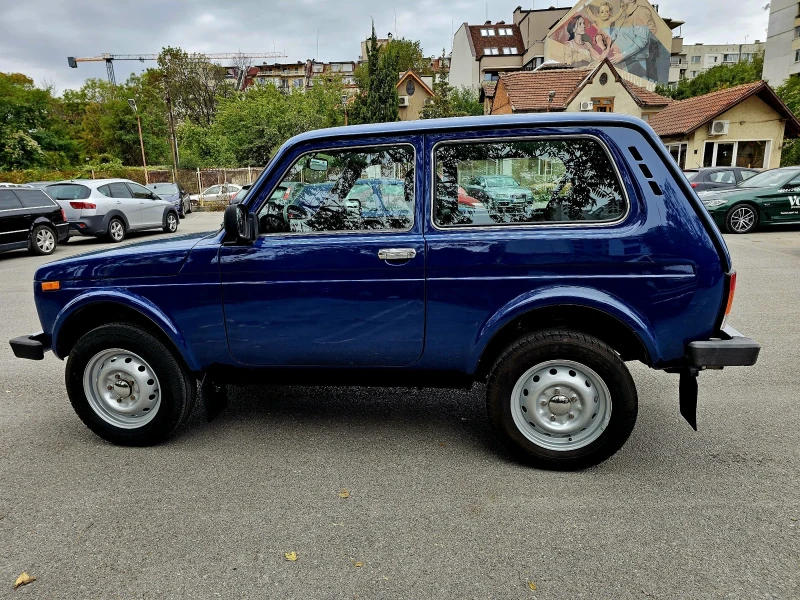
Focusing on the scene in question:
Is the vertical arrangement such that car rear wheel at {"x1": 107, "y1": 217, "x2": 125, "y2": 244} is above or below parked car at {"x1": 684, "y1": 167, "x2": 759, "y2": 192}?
below

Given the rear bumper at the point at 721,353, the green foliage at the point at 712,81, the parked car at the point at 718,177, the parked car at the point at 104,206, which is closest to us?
the rear bumper at the point at 721,353

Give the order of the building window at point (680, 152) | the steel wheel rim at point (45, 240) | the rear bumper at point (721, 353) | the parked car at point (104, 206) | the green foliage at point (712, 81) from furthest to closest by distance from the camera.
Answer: the green foliage at point (712, 81), the building window at point (680, 152), the parked car at point (104, 206), the steel wheel rim at point (45, 240), the rear bumper at point (721, 353)

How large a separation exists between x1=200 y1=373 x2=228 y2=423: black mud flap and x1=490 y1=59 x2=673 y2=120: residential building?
101 feet

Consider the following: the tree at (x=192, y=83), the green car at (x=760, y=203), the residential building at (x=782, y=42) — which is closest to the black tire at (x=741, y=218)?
the green car at (x=760, y=203)

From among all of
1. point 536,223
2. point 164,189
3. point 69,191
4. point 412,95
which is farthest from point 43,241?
point 412,95

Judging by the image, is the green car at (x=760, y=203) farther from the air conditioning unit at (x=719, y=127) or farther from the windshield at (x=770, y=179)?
the air conditioning unit at (x=719, y=127)

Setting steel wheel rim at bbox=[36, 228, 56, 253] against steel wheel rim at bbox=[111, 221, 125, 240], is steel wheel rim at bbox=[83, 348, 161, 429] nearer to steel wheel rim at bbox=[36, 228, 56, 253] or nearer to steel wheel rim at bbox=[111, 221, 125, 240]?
steel wheel rim at bbox=[36, 228, 56, 253]

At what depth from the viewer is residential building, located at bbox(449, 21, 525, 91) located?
6856 centimetres

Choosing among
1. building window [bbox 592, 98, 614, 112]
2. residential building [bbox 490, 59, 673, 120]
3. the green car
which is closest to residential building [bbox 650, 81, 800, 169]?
residential building [bbox 490, 59, 673, 120]

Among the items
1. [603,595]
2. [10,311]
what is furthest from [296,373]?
[10,311]

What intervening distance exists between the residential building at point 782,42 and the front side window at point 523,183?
65.4 m

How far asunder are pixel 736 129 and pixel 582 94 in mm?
9830

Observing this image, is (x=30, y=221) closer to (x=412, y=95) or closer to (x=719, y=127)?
(x=719, y=127)

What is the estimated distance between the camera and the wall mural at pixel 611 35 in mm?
54969
